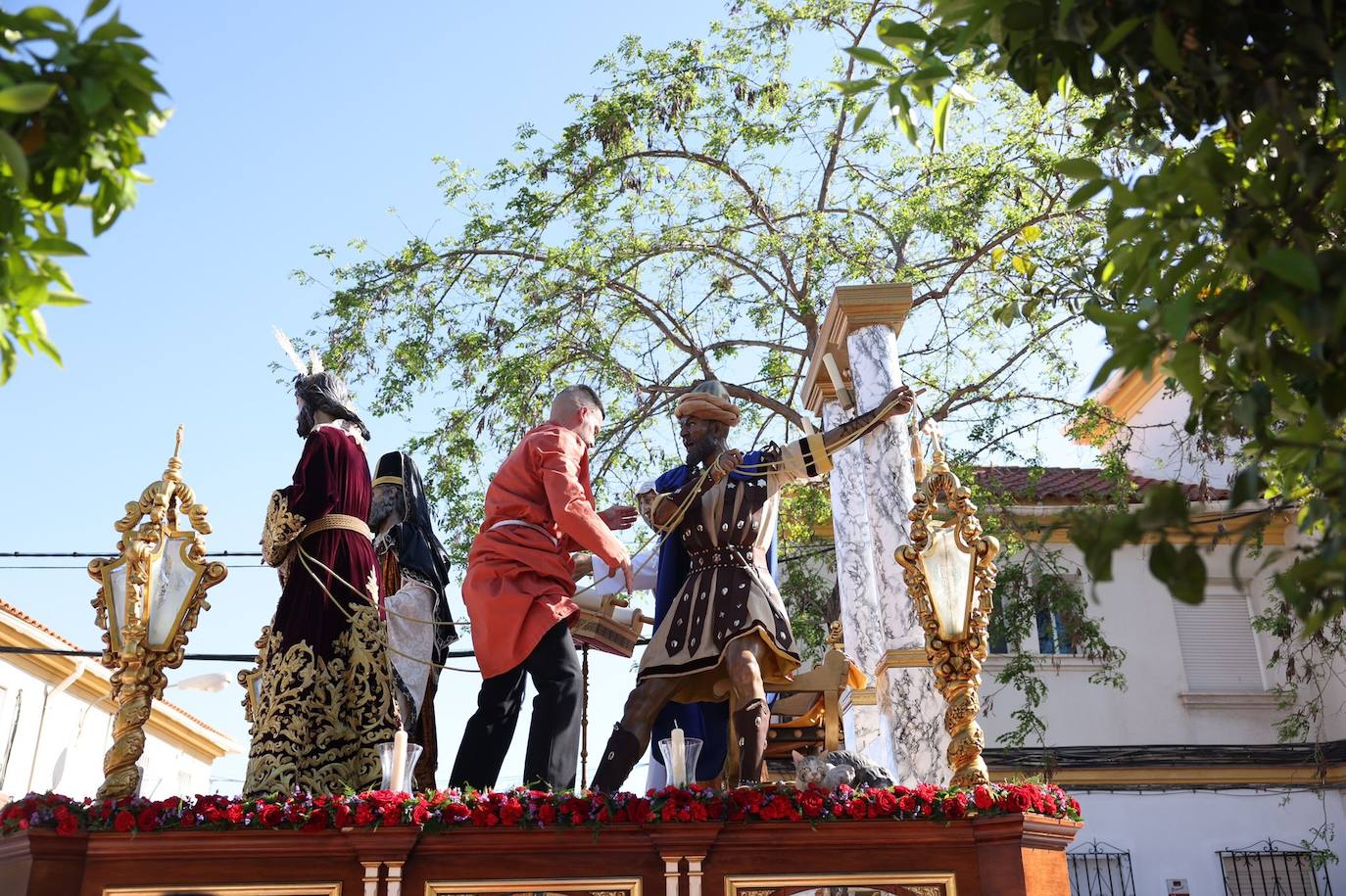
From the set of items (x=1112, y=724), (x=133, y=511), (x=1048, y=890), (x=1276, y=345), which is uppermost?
(x=1112, y=724)

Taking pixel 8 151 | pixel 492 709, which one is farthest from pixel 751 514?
pixel 8 151

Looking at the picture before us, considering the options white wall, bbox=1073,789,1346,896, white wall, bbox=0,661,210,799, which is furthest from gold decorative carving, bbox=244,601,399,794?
white wall, bbox=0,661,210,799

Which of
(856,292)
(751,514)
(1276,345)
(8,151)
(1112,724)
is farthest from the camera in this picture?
(1112,724)

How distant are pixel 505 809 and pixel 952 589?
7.85 feet

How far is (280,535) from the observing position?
5.80m

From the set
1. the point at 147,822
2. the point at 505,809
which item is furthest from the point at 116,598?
the point at 505,809

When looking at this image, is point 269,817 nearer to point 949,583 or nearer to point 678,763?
point 678,763

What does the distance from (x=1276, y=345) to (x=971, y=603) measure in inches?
Result: 134

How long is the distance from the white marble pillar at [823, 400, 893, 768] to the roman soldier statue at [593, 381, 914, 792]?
225cm

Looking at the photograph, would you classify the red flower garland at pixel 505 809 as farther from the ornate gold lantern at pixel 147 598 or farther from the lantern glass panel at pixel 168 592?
the lantern glass panel at pixel 168 592

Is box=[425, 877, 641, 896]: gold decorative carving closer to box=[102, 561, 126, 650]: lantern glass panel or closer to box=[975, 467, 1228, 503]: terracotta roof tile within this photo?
box=[102, 561, 126, 650]: lantern glass panel

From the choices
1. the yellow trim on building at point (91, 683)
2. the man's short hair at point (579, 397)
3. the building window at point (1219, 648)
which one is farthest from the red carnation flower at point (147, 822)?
the building window at point (1219, 648)

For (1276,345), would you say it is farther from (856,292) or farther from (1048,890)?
(856,292)

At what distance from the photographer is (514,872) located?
455 centimetres
